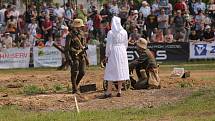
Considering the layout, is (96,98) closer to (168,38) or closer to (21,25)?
(168,38)

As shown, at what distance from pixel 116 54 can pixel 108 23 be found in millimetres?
14699

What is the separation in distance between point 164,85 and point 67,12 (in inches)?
503

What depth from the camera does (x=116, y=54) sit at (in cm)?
1590

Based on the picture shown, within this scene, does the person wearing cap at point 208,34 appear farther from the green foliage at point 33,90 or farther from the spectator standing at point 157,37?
the green foliage at point 33,90

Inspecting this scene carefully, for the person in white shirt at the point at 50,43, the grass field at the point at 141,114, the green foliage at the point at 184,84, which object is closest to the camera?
the grass field at the point at 141,114

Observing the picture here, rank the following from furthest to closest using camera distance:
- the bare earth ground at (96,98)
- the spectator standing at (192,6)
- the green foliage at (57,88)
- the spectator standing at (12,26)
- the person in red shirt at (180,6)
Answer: the spectator standing at (192,6) < the person in red shirt at (180,6) < the spectator standing at (12,26) < the green foliage at (57,88) < the bare earth ground at (96,98)

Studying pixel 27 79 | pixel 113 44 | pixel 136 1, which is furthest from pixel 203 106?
pixel 136 1

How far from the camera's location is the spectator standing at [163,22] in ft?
98.8

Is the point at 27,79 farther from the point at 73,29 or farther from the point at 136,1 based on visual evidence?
the point at 136,1

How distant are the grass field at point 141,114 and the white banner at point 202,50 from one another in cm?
1528

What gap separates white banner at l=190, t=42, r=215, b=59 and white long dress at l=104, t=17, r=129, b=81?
13976 millimetres

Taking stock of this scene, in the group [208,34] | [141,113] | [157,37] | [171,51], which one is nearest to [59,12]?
[157,37]

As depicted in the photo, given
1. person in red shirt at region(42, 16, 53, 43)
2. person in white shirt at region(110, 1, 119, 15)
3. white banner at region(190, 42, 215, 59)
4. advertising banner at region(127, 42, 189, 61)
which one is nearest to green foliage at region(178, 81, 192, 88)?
advertising banner at region(127, 42, 189, 61)

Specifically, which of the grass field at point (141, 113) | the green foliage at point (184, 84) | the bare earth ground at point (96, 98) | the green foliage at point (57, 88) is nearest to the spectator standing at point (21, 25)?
the bare earth ground at point (96, 98)
